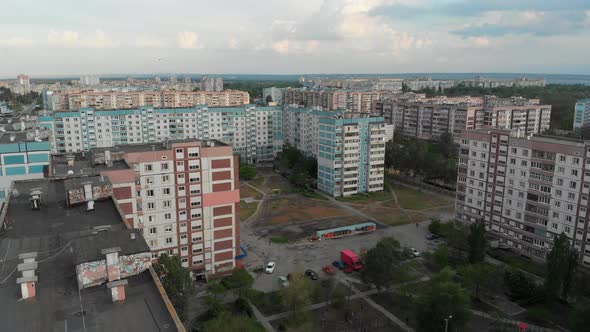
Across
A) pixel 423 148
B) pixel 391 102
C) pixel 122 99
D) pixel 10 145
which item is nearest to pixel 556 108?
pixel 391 102

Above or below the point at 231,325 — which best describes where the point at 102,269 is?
above

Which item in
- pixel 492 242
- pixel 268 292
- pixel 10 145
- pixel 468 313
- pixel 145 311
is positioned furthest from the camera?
pixel 492 242

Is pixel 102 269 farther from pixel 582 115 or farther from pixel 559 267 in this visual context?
pixel 582 115

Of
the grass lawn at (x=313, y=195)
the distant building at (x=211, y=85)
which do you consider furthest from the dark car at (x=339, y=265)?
the distant building at (x=211, y=85)

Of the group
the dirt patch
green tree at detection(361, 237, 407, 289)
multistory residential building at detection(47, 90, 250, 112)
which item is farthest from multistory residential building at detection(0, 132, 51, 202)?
multistory residential building at detection(47, 90, 250, 112)

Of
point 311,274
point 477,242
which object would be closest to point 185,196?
point 311,274

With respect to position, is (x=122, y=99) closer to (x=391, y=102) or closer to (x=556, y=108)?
(x=391, y=102)
